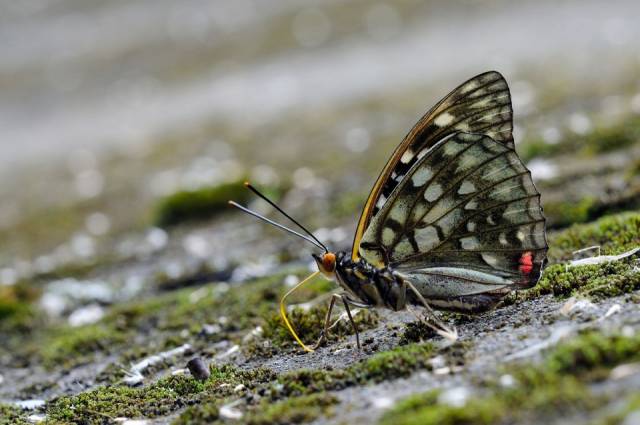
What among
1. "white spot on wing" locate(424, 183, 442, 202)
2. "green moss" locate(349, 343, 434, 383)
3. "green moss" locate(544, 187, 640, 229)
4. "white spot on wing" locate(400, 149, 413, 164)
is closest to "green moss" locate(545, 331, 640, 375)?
"green moss" locate(349, 343, 434, 383)

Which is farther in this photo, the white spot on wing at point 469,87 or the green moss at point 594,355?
the white spot on wing at point 469,87

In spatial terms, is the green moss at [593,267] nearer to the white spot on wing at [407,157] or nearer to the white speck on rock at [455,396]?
the white spot on wing at [407,157]

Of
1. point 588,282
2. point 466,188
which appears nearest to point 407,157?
point 466,188

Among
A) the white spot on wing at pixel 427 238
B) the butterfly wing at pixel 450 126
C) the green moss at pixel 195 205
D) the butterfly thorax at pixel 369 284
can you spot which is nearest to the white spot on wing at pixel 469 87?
the butterfly wing at pixel 450 126

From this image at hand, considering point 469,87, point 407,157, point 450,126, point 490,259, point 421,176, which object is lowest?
point 490,259

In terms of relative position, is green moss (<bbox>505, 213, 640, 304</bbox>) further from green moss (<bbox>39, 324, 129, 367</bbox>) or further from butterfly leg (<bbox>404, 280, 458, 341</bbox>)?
green moss (<bbox>39, 324, 129, 367</bbox>)

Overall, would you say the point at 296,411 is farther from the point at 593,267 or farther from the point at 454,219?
the point at 593,267
